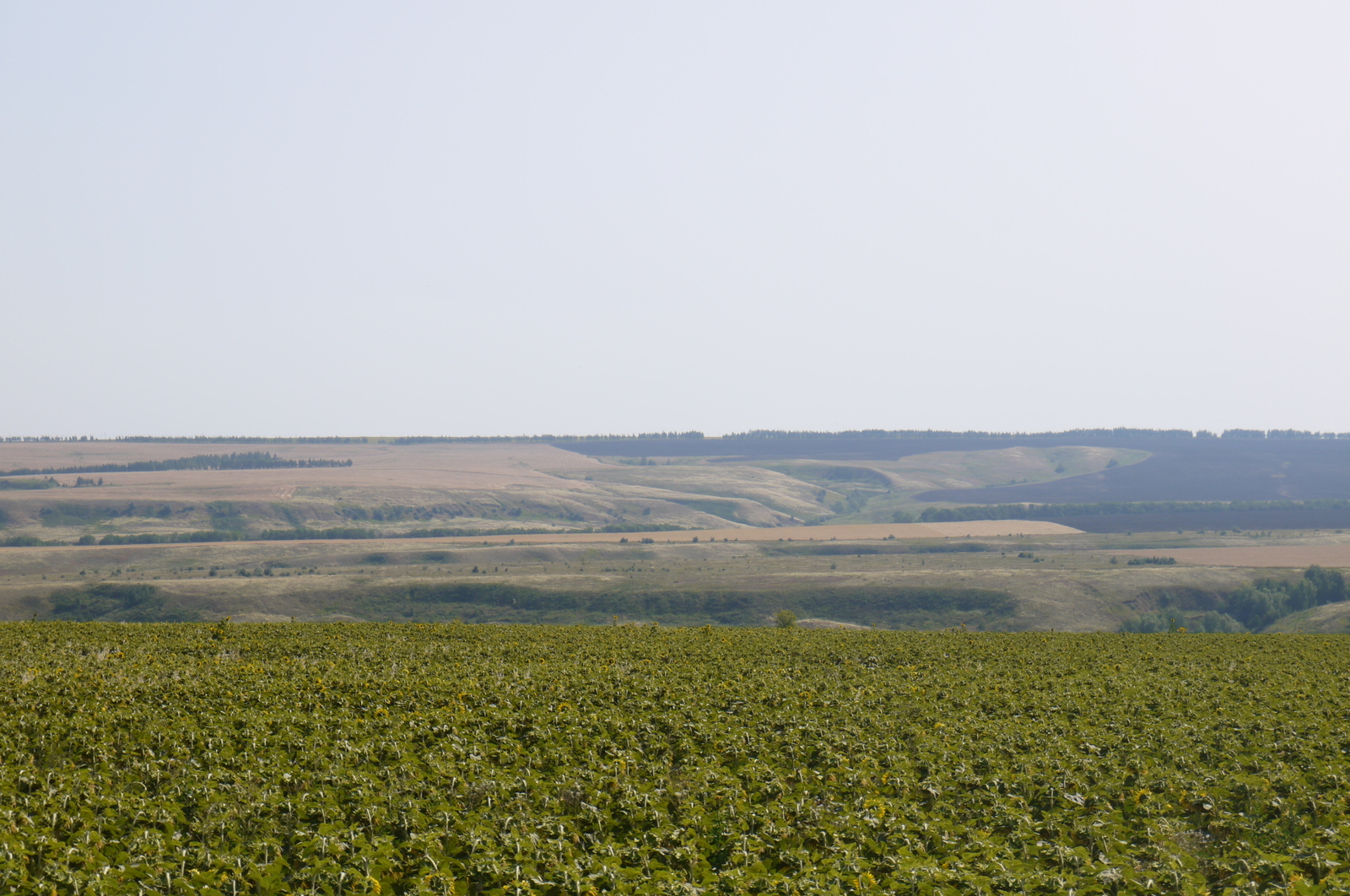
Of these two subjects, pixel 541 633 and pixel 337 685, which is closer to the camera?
pixel 337 685

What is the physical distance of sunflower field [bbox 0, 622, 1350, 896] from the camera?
1193 cm

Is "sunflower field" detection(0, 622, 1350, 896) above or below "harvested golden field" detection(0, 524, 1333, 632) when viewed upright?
above

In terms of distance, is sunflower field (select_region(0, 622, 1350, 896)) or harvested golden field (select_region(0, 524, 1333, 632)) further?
harvested golden field (select_region(0, 524, 1333, 632))

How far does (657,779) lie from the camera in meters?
16.6

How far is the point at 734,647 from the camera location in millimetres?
35500

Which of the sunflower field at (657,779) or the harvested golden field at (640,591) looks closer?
the sunflower field at (657,779)

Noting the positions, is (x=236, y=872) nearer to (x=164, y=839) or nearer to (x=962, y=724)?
(x=164, y=839)

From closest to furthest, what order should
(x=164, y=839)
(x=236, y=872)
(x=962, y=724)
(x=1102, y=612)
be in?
(x=236, y=872), (x=164, y=839), (x=962, y=724), (x=1102, y=612)

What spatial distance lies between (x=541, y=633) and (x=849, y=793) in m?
25.8

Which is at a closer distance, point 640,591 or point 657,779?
point 657,779

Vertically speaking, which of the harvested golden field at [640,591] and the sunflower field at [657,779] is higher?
the sunflower field at [657,779]

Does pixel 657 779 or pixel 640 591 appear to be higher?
pixel 657 779

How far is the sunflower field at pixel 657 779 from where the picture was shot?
11930 millimetres

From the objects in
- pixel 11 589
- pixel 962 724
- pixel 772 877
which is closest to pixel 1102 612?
pixel 962 724
